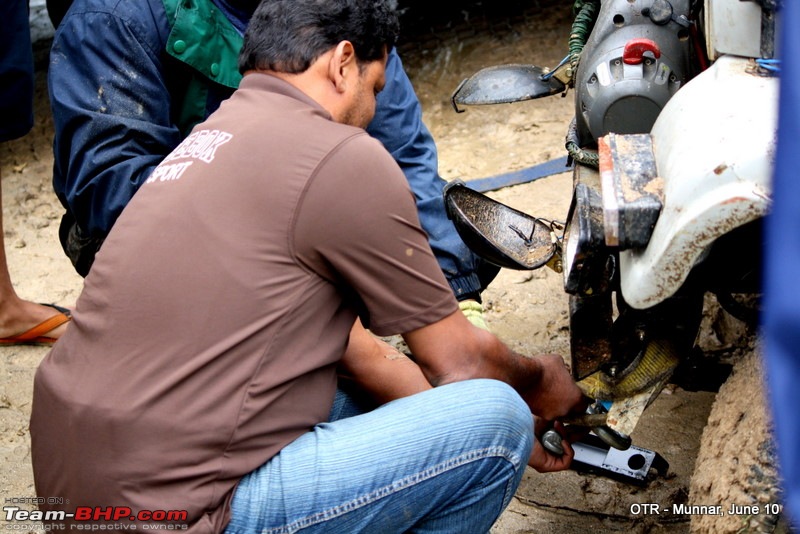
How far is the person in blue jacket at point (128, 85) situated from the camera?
2484 millimetres

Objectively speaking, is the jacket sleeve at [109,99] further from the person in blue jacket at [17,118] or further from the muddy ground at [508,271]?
the muddy ground at [508,271]

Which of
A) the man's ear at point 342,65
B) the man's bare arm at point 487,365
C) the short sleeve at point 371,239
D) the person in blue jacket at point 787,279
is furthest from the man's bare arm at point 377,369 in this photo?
the person in blue jacket at point 787,279

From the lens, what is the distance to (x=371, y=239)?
5.56 ft

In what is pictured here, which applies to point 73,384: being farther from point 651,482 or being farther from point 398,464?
point 651,482

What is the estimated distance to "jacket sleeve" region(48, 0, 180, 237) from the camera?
8.14 feet

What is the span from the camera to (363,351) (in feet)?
7.28

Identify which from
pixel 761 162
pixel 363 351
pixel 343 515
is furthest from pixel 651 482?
pixel 761 162

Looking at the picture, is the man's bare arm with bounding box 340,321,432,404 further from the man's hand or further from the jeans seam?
the jeans seam

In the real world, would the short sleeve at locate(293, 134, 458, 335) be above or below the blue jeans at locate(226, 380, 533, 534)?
above

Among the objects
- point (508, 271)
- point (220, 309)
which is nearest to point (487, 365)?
point (220, 309)

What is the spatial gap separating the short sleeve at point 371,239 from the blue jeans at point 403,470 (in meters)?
0.18

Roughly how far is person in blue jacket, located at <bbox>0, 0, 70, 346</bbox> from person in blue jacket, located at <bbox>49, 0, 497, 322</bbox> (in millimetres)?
545

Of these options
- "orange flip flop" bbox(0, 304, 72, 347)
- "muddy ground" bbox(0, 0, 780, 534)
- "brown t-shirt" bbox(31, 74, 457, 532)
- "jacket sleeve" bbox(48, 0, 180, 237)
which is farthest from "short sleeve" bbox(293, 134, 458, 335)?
"orange flip flop" bbox(0, 304, 72, 347)

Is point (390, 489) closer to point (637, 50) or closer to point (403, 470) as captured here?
point (403, 470)
